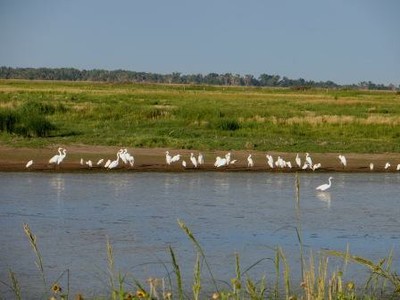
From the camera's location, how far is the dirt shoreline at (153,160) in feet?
77.6

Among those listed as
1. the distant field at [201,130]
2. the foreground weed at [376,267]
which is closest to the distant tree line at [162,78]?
the distant field at [201,130]

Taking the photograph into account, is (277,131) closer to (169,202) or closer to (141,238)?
(169,202)

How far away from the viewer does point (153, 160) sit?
25641mm

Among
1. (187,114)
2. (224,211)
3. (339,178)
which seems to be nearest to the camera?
(224,211)

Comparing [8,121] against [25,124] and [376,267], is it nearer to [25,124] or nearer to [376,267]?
[25,124]

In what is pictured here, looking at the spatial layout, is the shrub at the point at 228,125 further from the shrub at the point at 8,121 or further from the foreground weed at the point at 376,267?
the foreground weed at the point at 376,267

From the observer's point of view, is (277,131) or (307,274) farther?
(277,131)

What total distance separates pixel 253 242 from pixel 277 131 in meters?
20.4

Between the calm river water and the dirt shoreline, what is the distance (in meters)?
1.11

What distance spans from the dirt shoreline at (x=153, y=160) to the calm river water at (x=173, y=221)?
1114 mm

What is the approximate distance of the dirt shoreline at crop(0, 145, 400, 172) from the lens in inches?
931

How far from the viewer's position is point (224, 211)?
16.1 m

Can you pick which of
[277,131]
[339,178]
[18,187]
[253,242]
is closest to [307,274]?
[253,242]

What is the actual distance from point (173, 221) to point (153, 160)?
11.1m
